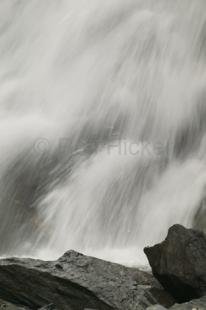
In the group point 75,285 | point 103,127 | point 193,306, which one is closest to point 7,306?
point 75,285

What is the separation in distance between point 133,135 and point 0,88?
641 centimetres

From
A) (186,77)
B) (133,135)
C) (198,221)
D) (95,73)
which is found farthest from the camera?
(95,73)

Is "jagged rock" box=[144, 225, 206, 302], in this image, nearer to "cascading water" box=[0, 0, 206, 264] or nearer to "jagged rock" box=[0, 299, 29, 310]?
"jagged rock" box=[0, 299, 29, 310]

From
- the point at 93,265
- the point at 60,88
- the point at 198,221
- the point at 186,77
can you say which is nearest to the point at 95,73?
the point at 60,88

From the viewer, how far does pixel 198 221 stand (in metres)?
11.5

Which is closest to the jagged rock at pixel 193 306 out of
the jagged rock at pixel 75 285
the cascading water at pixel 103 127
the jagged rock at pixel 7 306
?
the jagged rock at pixel 75 285

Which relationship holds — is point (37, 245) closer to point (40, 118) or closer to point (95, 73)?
point (40, 118)

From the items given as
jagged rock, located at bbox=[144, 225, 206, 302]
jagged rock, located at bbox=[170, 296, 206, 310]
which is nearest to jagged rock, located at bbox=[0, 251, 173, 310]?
jagged rock, located at bbox=[144, 225, 206, 302]

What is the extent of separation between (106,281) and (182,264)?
101 cm

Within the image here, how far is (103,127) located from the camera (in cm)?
Answer: 1573

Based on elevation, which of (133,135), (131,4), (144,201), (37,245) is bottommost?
(37,245)

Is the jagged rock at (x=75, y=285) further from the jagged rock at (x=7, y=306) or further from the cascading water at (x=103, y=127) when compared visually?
the cascading water at (x=103, y=127)

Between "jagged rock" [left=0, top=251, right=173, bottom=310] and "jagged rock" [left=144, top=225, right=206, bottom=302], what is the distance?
0.84 ft

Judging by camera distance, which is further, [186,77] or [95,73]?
[95,73]
